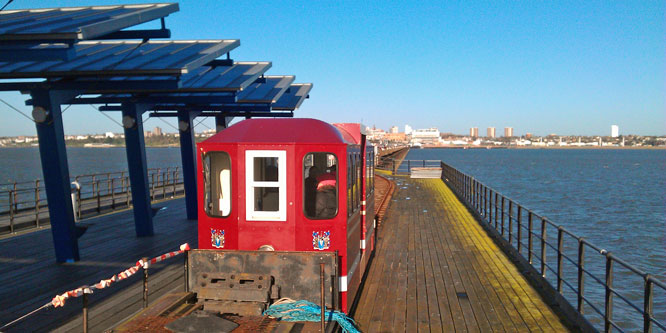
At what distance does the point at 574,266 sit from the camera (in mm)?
19578

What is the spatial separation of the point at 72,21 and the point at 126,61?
1979 mm

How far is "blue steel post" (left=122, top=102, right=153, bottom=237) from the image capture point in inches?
586

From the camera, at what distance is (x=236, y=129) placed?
7754mm

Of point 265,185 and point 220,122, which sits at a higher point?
point 220,122

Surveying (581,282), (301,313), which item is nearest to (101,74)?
(301,313)

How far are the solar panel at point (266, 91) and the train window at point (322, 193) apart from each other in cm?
960

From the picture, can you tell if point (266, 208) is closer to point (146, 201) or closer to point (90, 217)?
point (146, 201)

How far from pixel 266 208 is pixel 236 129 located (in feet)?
4.16

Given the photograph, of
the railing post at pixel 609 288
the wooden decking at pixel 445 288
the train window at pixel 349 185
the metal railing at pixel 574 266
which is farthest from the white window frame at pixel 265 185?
the railing post at pixel 609 288

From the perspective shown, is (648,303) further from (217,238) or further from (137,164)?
(137,164)

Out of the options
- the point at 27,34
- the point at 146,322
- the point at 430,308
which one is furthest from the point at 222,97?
the point at 146,322

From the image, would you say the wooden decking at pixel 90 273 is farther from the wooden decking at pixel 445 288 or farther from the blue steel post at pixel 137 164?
the wooden decking at pixel 445 288

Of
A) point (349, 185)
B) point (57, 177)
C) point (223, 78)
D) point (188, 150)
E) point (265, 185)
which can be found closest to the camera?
point (265, 185)

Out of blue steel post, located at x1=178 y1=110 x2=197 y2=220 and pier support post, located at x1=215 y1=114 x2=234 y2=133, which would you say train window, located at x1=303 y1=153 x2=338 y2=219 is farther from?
pier support post, located at x1=215 y1=114 x2=234 y2=133
